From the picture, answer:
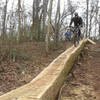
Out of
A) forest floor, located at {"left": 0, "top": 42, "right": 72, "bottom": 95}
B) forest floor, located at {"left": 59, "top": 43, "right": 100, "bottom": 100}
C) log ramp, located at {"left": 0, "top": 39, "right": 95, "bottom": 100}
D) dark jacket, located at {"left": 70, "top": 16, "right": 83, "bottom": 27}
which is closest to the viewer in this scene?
log ramp, located at {"left": 0, "top": 39, "right": 95, "bottom": 100}

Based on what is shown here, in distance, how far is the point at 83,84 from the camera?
6.44 m

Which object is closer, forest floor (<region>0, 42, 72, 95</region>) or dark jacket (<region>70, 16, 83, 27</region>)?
forest floor (<region>0, 42, 72, 95</region>)

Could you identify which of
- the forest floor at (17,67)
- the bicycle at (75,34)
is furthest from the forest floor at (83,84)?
the bicycle at (75,34)

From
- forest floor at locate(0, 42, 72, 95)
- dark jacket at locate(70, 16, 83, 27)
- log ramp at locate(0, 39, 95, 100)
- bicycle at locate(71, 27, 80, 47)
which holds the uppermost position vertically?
dark jacket at locate(70, 16, 83, 27)

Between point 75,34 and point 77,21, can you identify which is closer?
point 77,21

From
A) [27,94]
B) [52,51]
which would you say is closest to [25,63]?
[52,51]

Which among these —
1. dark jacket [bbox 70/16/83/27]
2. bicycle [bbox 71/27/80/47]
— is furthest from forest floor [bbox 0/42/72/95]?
dark jacket [bbox 70/16/83/27]

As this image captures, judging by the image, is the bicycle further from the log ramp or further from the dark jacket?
the log ramp

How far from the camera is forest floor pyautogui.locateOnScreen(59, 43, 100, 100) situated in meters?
5.49

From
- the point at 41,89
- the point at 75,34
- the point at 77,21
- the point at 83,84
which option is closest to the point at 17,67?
the point at 75,34

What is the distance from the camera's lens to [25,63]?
10852mm

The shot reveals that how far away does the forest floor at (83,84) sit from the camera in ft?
18.0

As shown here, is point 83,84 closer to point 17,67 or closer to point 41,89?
point 41,89

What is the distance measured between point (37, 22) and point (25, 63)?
33.6ft
